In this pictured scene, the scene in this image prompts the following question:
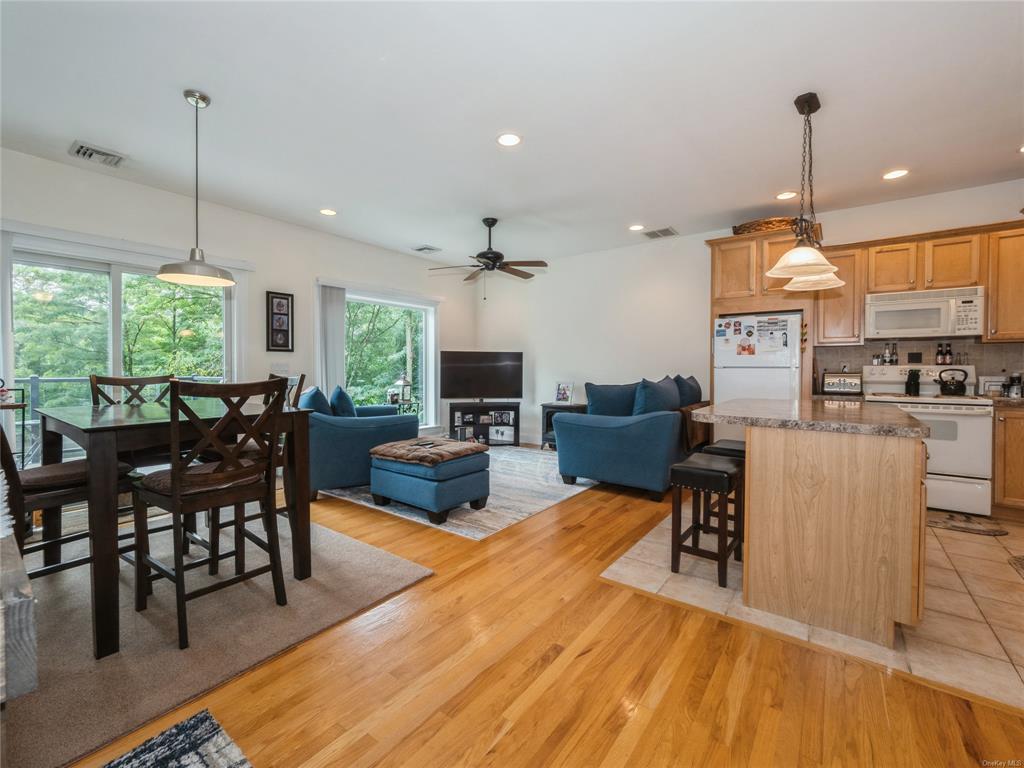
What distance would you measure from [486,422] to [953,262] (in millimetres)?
5052

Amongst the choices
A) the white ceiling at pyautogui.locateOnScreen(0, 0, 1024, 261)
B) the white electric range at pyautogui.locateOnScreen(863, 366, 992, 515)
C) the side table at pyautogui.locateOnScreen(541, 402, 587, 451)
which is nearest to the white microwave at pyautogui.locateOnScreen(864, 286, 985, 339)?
the white electric range at pyautogui.locateOnScreen(863, 366, 992, 515)

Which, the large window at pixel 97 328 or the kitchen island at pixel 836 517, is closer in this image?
the kitchen island at pixel 836 517

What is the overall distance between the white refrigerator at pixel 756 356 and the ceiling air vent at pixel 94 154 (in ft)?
16.9

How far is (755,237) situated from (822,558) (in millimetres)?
3354

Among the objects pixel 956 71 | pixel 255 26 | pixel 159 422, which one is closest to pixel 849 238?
pixel 956 71

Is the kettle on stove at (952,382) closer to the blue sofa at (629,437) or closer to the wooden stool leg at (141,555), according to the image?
the blue sofa at (629,437)

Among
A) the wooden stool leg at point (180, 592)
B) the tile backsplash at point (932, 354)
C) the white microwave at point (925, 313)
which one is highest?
the white microwave at point (925, 313)

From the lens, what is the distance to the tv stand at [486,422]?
6.48 metres

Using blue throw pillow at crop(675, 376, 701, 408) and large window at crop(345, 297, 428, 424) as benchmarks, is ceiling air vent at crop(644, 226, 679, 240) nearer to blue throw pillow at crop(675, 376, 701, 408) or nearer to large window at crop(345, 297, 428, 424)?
blue throw pillow at crop(675, 376, 701, 408)

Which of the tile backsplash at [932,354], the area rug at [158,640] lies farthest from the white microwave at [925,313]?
the area rug at [158,640]

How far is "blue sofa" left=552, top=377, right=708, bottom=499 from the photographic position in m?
3.82

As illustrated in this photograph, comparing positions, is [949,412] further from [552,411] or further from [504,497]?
[552,411]

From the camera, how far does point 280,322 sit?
4840 mm

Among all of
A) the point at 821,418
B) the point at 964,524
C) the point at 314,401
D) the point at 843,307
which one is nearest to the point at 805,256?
the point at 821,418
